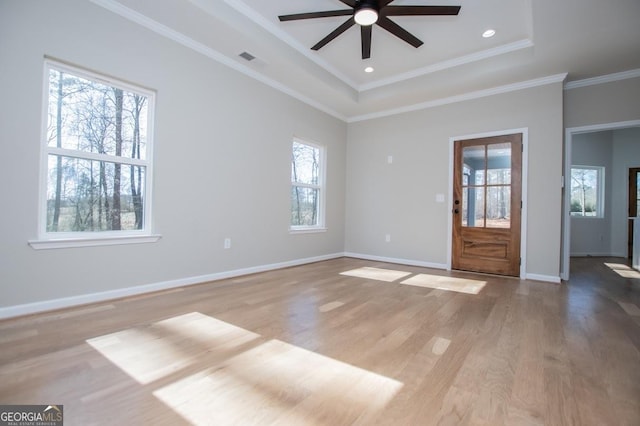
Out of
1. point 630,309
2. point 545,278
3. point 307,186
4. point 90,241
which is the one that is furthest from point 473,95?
point 90,241

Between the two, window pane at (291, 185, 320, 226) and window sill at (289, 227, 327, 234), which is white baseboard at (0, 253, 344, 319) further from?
window pane at (291, 185, 320, 226)

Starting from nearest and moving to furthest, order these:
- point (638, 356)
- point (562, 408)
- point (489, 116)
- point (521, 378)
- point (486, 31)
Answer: point (562, 408)
point (521, 378)
point (638, 356)
point (486, 31)
point (489, 116)

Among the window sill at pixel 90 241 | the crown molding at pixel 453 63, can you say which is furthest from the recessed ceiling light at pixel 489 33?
the window sill at pixel 90 241

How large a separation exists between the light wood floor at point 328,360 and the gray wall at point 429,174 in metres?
1.32

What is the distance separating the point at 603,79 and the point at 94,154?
19.4ft

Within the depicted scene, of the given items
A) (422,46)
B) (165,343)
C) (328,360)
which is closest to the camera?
(328,360)

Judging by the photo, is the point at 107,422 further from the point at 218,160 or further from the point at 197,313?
the point at 218,160

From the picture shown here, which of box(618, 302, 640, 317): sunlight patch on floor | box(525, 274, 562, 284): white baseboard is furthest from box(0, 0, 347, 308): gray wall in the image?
box(618, 302, 640, 317): sunlight patch on floor

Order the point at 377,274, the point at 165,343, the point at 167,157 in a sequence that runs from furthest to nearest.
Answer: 1. the point at 377,274
2. the point at 167,157
3. the point at 165,343

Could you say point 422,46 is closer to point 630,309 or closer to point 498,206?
point 498,206

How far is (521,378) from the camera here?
59.9 inches

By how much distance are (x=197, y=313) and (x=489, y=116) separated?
14.9 ft

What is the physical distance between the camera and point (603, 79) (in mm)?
3742

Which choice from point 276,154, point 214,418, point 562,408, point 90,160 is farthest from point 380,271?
point 90,160
